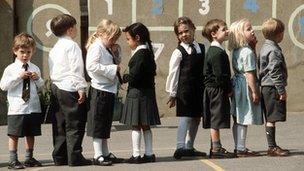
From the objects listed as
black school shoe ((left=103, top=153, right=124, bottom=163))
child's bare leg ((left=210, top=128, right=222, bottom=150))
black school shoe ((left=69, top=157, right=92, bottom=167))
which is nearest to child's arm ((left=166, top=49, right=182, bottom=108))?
child's bare leg ((left=210, top=128, right=222, bottom=150))

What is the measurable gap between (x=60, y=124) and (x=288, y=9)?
7934 millimetres

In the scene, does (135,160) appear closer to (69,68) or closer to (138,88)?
(138,88)

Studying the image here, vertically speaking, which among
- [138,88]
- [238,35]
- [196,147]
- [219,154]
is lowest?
[196,147]

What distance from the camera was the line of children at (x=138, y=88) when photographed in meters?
9.49

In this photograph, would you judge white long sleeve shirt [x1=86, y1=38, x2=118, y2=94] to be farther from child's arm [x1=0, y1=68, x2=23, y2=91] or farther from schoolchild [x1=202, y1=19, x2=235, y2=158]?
schoolchild [x1=202, y1=19, x2=235, y2=158]

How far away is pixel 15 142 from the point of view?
9578 mm

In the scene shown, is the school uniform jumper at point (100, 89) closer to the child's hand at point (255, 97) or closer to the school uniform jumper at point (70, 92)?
the school uniform jumper at point (70, 92)

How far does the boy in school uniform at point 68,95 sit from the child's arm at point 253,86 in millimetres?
2031

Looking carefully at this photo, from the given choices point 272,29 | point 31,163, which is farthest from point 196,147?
point 31,163

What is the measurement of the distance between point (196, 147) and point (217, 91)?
1.97 meters

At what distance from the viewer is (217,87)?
975 cm

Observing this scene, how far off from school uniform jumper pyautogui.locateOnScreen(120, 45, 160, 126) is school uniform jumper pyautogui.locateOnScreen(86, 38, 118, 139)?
0.21 metres

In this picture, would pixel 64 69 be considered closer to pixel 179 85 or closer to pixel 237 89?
pixel 179 85

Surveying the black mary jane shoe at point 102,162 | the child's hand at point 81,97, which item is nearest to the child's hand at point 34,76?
the child's hand at point 81,97
